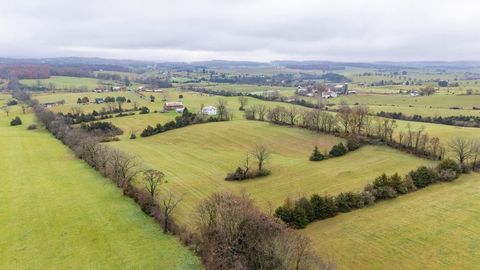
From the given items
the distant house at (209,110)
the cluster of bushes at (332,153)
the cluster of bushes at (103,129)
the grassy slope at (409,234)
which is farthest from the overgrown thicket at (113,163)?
the distant house at (209,110)

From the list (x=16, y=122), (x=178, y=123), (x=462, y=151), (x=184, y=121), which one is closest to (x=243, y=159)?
(x=178, y=123)

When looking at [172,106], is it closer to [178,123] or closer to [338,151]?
[178,123]

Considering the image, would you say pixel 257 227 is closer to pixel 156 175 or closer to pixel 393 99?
pixel 156 175

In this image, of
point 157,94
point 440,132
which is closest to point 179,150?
point 440,132

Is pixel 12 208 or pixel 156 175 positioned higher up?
pixel 156 175

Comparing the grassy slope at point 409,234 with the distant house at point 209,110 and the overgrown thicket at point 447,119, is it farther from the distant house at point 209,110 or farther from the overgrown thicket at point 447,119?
the distant house at point 209,110

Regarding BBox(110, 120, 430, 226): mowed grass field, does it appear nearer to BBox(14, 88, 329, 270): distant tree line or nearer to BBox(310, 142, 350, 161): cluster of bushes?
BBox(310, 142, 350, 161): cluster of bushes

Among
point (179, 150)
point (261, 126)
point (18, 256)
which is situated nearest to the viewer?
point (18, 256)
